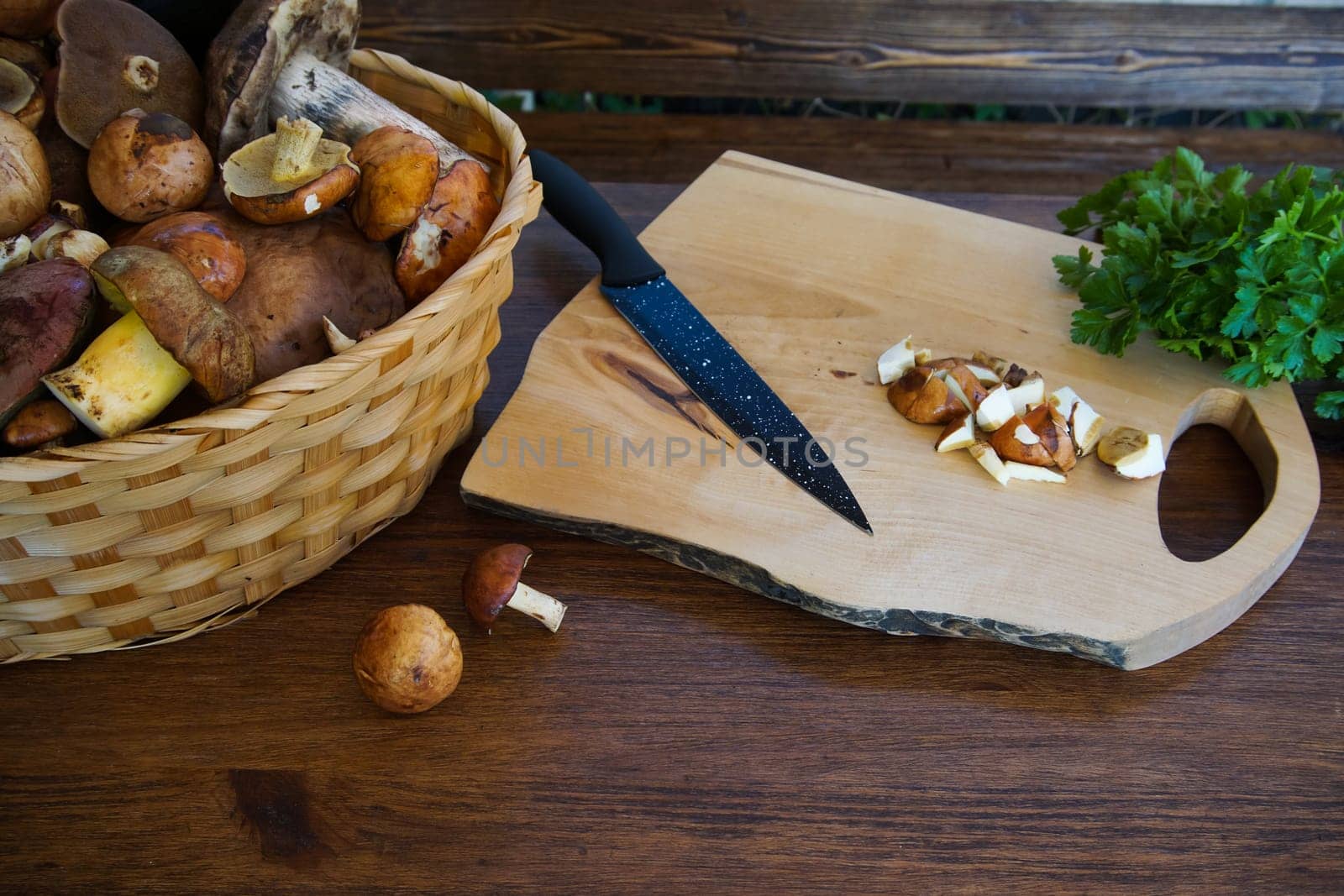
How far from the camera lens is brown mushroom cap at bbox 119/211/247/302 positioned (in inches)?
39.0

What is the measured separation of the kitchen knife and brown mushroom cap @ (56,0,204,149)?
20.7 inches

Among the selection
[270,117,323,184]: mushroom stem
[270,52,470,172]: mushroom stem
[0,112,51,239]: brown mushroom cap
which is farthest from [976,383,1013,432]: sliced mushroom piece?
[0,112,51,239]: brown mushroom cap

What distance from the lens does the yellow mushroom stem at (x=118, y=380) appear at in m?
0.91

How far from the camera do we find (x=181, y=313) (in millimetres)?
879

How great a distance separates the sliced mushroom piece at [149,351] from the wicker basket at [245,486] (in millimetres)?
66

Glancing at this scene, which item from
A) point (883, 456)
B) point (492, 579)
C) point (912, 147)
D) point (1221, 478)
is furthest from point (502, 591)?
point (912, 147)

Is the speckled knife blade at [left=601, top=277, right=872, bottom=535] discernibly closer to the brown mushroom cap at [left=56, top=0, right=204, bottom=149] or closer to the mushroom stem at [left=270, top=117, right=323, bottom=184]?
the mushroom stem at [left=270, top=117, right=323, bottom=184]

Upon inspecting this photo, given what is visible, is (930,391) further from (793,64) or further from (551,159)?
(793,64)

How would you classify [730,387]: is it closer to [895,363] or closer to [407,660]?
[895,363]

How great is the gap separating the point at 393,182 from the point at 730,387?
1.52 feet

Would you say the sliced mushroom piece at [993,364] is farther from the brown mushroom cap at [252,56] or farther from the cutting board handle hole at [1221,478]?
the brown mushroom cap at [252,56]

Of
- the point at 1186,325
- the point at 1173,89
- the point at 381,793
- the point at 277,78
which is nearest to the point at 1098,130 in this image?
the point at 1173,89

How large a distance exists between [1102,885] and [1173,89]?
91.3 inches

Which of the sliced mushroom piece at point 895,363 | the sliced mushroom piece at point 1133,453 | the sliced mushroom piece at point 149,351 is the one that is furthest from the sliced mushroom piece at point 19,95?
the sliced mushroom piece at point 1133,453
